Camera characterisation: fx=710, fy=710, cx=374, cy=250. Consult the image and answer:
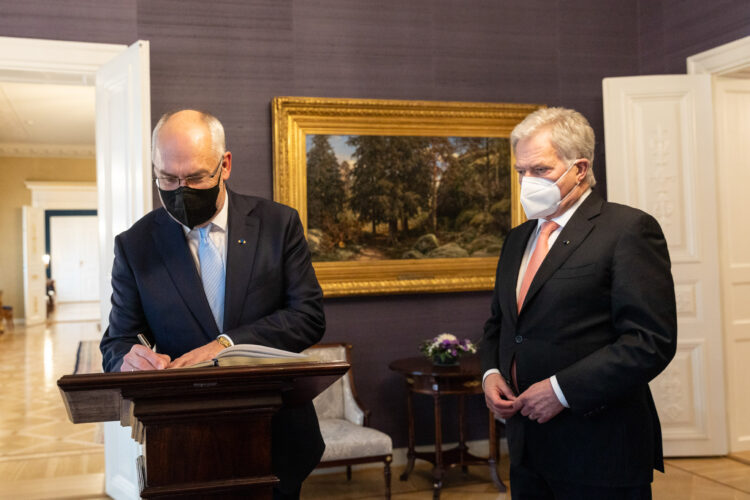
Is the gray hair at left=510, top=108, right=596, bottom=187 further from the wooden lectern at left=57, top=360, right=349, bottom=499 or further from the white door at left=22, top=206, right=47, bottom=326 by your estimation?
the white door at left=22, top=206, right=47, bottom=326

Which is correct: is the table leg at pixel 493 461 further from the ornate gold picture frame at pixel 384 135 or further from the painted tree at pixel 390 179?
the painted tree at pixel 390 179

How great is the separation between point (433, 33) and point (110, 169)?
97.1 inches

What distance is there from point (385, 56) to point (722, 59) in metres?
2.35

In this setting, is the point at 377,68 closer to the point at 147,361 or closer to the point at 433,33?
the point at 433,33

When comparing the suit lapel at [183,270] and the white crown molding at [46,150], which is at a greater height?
the white crown molding at [46,150]

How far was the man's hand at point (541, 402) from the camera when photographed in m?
2.04

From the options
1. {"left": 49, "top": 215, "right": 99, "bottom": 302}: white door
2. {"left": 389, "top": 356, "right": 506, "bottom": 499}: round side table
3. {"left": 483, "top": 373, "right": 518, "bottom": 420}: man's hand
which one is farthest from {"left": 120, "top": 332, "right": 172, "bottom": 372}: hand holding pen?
{"left": 49, "top": 215, "right": 99, "bottom": 302}: white door

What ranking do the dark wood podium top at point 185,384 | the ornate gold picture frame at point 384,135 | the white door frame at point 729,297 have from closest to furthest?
the dark wood podium top at point 185,384 → the ornate gold picture frame at point 384,135 → the white door frame at point 729,297

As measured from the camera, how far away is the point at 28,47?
4402mm

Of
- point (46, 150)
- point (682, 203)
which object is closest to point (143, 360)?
point (682, 203)

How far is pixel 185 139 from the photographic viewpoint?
1.92 m

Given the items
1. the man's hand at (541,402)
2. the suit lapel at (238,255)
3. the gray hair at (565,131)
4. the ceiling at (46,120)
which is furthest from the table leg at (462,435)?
the ceiling at (46,120)

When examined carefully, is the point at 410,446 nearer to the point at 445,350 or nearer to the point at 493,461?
the point at 493,461

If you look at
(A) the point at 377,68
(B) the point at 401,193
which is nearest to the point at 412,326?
(B) the point at 401,193
